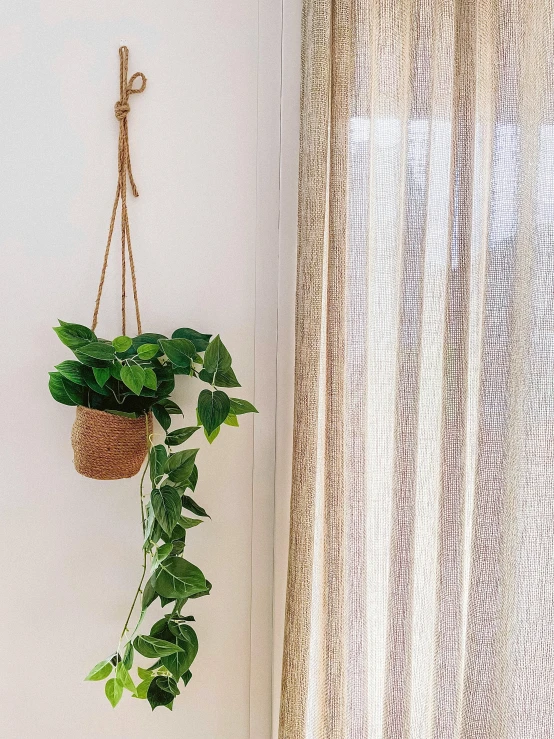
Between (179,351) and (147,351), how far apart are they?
0.05 metres

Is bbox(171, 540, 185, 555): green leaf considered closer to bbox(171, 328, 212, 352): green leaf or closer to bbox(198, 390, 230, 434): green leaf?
bbox(198, 390, 230, 434): green leaf

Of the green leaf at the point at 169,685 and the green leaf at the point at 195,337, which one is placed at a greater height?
the green leaf at the point at 195,337

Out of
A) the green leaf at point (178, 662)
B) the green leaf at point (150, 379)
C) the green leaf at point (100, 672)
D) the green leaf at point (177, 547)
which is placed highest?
the green leaf at point (150, 379)

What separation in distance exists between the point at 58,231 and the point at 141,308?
0.19m

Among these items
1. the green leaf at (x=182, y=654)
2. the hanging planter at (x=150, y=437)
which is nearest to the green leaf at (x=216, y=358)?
the hanging planter at (x=150, y=437)

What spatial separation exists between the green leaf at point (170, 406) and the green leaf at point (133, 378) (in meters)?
0.10

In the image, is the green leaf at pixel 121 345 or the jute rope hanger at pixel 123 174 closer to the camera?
the green leaf at pixel 121 345

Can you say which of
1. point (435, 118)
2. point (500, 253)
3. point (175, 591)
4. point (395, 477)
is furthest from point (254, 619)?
point (435, 118)

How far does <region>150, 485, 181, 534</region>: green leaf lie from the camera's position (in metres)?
0.86

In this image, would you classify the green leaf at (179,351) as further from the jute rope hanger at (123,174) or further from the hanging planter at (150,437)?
the jute rope hanger at (123,174)

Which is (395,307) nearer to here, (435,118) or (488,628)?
(435,118)

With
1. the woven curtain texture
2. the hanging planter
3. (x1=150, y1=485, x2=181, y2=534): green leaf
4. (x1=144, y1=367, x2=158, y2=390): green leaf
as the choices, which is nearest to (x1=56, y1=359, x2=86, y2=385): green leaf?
the hanging planter

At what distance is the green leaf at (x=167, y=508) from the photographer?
0.86 metres

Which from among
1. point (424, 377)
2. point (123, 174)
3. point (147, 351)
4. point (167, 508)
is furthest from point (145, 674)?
point (123, 174)
